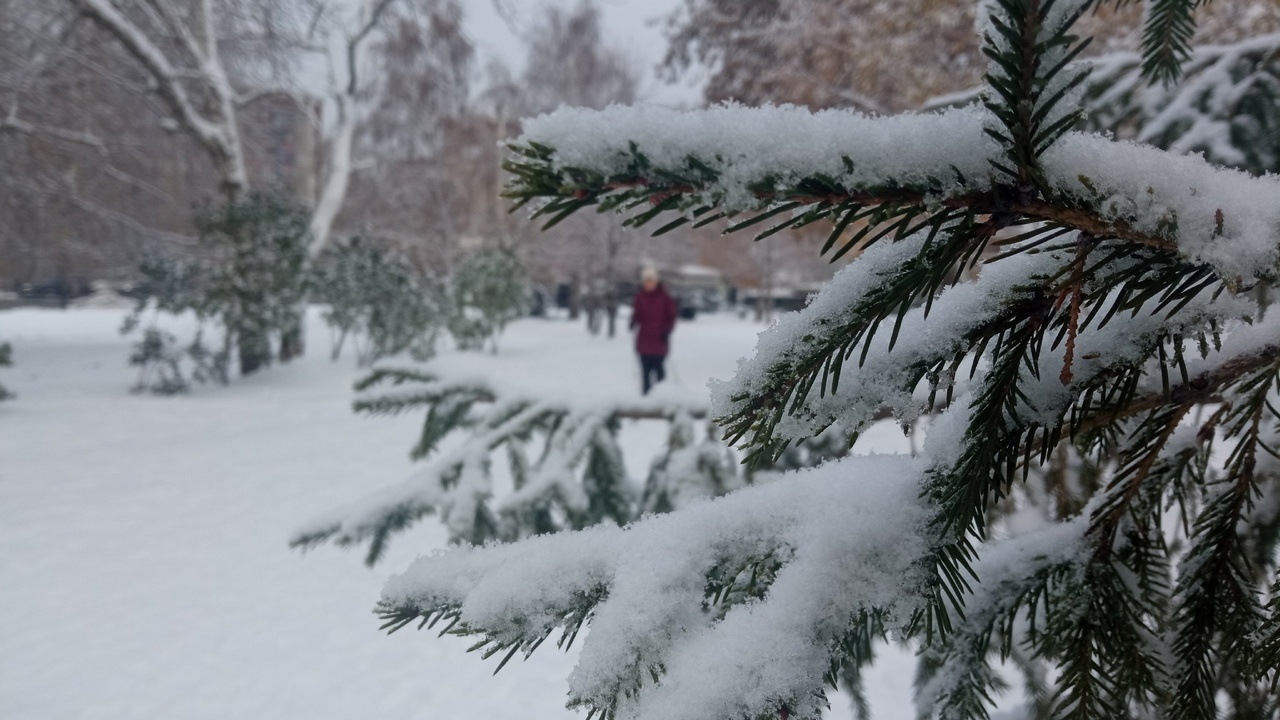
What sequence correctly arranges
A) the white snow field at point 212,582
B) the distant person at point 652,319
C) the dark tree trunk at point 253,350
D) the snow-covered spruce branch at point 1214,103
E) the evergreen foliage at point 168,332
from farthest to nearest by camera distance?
1. the dark tree trunk at point 253,350
2. the evergreen foliage at point 168,332
3. the distant person at point 652,319
4. the white snow field at point 212,582
5. the snow-covered spruce branch at point 1214,103

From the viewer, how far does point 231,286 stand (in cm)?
1199

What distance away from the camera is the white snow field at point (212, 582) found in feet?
12.8

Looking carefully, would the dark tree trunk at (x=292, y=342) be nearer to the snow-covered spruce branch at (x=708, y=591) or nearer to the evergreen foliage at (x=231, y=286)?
the evergreen foliage at (x=231, y=286)

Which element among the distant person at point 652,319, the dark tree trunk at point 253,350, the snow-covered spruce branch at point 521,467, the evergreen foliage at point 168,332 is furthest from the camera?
the dark tree trunk at point 253,350

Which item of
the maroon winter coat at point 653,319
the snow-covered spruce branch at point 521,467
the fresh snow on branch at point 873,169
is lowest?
the maroon winter coat at point 653,319

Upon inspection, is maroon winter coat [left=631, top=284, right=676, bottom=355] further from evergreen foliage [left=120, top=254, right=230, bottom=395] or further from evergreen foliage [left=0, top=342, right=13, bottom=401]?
evergreen foliage [left=0, top=342, right=13, bottom=401]

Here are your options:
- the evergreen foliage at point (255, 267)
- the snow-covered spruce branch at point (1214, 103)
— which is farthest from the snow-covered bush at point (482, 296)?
the snow-covered spruce branch at point (1214, 103)

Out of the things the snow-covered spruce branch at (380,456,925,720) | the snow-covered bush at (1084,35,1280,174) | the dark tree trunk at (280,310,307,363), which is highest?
the snow-covered bush at (1084,35,1280,174)

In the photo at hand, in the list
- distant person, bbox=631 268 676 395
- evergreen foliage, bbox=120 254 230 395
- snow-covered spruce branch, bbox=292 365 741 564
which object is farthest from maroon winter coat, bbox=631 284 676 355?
evergreen foliage, bbox=120 254 230 395

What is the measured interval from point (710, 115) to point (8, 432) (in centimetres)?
1172

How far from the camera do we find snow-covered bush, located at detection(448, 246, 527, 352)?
56.5 ft

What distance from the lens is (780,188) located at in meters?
0.44

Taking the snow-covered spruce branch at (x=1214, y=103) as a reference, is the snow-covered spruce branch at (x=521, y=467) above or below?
below

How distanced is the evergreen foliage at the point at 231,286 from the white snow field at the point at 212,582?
123 cm
